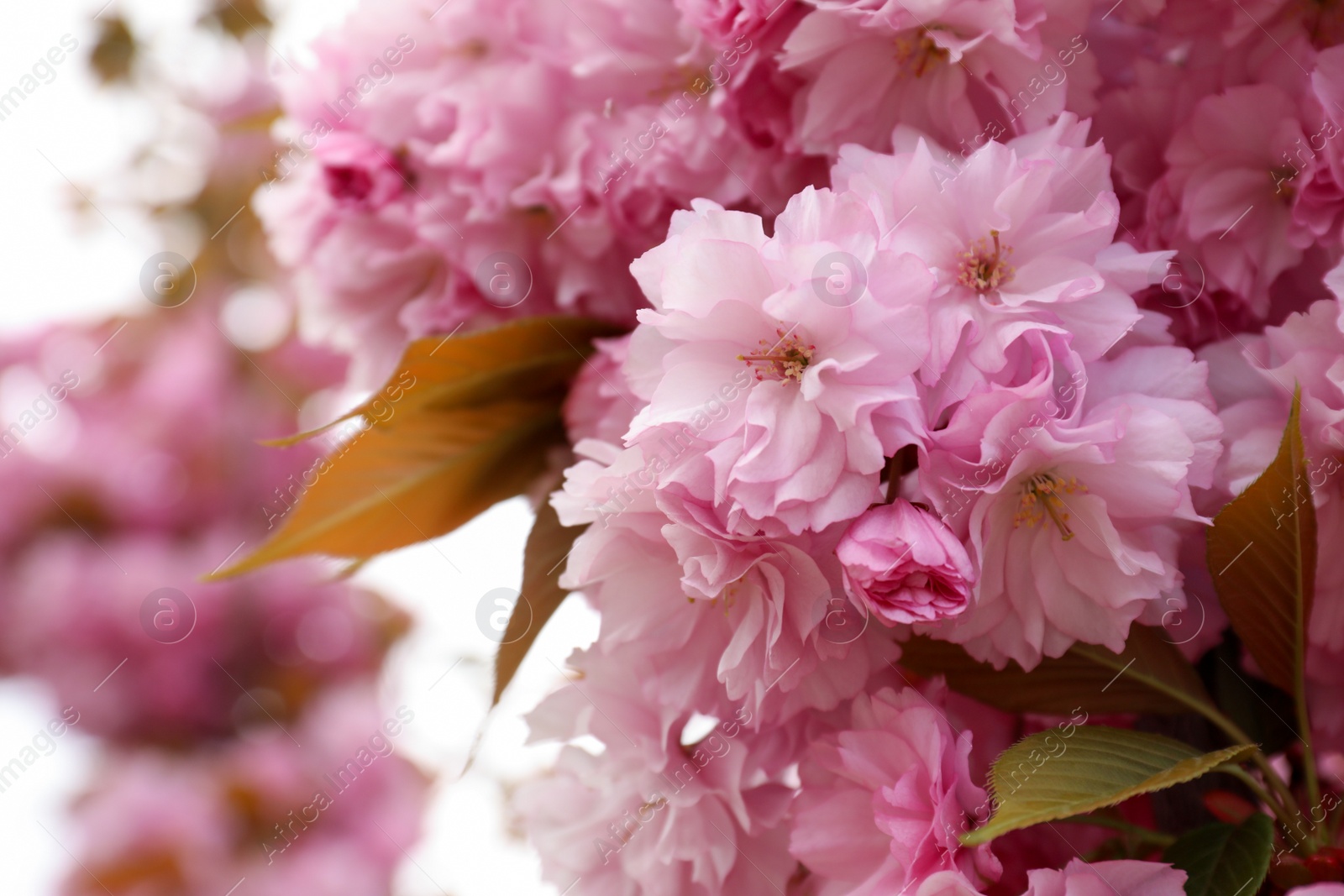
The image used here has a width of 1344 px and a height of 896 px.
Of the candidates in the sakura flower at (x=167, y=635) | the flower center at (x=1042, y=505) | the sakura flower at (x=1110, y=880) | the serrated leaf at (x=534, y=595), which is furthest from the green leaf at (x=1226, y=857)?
the sakura flower at (x=167, y=635)

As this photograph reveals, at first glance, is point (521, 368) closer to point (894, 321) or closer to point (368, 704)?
point (894, 321)

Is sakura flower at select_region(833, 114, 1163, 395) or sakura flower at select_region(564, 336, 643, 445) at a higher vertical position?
sakura flower at select_region(833, 114, 1163, 395)

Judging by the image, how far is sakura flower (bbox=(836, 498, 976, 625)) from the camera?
29 centimetres

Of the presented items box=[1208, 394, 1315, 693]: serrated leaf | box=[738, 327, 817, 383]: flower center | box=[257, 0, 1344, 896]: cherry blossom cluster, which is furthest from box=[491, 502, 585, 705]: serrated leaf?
box=[1208, 394, 1315, 693]: serrated leaf

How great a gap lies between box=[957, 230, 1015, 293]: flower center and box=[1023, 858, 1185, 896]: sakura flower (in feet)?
0.59

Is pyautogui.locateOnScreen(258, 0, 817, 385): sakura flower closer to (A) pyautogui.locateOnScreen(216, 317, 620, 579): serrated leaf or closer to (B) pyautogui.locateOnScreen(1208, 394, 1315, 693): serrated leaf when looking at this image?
(A) pyautogui.locateOnScreen(216, 317, 620, 579): serrated leaf

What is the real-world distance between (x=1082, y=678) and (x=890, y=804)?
87mm

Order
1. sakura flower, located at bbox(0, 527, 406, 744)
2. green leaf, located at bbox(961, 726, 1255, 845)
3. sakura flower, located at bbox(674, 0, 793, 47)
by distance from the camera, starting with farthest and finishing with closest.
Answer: sakura flower, located at bbox(0, 527, 406, 744)
sakura flower, located at bbox(674, 0, 793, 47)
green leaf, located at bbox(961, 726, 1255, 845)

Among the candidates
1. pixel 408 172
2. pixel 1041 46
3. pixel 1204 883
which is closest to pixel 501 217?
pixel 408 172

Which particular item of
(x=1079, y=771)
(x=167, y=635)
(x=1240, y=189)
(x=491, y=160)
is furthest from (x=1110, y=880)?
(x=167, y=635)

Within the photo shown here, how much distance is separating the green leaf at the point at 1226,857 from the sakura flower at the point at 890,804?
70 mm

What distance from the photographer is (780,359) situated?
0.33 metres

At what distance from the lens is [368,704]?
1.58 m

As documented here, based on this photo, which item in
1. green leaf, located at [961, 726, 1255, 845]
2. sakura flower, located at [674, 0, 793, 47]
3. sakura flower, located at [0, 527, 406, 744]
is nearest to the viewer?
green leaf, located at [961, 726, 1255, 845]
